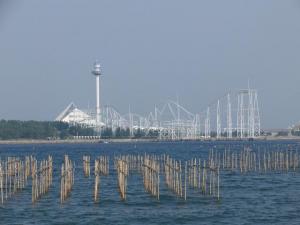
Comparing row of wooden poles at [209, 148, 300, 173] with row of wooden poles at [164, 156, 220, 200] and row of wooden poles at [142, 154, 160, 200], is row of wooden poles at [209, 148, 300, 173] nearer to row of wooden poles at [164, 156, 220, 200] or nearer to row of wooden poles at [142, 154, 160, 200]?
row of wooden poles at [164, 156, 220, 200]

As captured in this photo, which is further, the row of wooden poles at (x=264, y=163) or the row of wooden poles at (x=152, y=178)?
the row of wooden poles at (x=264, y=163)

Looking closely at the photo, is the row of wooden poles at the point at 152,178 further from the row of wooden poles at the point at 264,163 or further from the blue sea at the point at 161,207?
the row of wooden poles at the point at 264,163

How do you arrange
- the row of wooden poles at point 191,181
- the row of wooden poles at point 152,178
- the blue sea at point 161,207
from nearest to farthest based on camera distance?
the blue sea at point 161,207, the row of wooden poles at point 191,181, the row of wooden poles at point 152,178

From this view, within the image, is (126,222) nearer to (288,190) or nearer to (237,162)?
(288,190)

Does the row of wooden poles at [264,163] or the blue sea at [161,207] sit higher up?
the row of wooden poles at [264,163]

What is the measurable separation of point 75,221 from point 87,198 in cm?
938

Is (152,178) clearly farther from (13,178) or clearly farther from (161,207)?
(13,178)

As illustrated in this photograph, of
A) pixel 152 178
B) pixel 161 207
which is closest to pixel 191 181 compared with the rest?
pixel 152 178

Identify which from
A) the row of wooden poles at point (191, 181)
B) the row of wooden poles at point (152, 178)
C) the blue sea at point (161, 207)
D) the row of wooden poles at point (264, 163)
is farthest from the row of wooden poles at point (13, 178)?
the row of wooden poles at point (264, 163)

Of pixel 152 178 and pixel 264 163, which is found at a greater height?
pixel 264 163

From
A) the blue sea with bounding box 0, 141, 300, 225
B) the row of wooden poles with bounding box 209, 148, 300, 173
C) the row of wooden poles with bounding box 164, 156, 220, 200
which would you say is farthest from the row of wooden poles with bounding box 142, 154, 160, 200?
the row of wooden poles with bounding box 209, 148, 300, 173

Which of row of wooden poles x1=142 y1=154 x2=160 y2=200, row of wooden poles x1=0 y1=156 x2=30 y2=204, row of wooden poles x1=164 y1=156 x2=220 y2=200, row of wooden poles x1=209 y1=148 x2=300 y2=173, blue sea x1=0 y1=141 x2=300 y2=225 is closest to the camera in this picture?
blue sea x1=0 y1=141 x2=300 y2=225

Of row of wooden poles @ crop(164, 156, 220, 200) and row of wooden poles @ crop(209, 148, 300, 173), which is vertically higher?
row of wooden poles @ crop(209, 148, 300, 173)

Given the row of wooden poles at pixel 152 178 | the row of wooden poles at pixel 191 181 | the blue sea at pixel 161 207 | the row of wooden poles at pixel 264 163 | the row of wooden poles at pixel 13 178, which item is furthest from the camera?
the row of wooden poles at pixel 264 163
